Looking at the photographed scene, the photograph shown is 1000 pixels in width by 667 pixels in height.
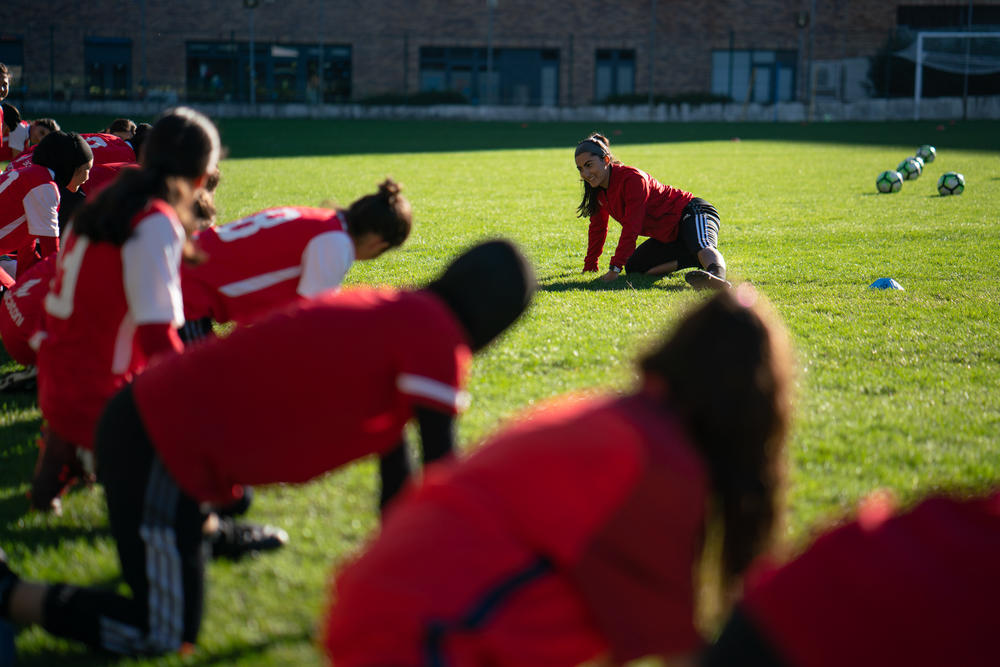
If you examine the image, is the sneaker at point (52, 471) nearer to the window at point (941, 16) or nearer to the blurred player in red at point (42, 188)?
the blurred player in red at point (42, 188)

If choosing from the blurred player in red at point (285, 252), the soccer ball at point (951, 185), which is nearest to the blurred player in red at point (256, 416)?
the blurred player in red at point (285, 252)

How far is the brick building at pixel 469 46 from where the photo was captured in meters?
40.5

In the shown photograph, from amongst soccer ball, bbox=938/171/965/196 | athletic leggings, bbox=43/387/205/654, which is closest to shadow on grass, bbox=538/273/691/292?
athletic leggings, bbox=43/387/205/654

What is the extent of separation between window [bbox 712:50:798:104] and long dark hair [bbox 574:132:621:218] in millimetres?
37908

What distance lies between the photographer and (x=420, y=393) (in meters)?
2.49

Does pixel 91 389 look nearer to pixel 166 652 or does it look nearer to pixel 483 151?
pixel 166 652

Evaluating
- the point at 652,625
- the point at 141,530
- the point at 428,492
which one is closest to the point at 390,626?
the point at 428,492

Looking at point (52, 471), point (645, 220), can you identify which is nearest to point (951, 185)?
point (645, 220)

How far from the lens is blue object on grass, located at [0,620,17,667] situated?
2814 millimetres

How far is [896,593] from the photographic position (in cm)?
169

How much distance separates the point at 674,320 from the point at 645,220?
7.03 ft

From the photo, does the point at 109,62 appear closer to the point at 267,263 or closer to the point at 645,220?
the point at 645,220

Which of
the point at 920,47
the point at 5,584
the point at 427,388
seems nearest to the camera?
the point at 427,388

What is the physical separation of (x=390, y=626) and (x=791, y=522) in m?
2.33
